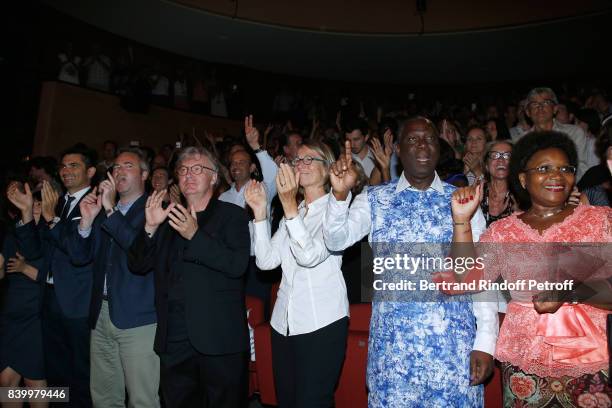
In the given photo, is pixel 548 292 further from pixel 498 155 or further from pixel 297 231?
pixel 498 155

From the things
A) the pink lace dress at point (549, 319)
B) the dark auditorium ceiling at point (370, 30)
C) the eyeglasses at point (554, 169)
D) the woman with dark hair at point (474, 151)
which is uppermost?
the dark auditorium ceiling at point (370, 30)

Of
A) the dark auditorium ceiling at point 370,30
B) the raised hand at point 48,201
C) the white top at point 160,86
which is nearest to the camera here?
the raised hand at point 48,201

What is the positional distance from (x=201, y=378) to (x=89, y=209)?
113 cm

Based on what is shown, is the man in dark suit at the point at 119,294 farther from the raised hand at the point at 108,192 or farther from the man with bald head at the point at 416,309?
the man with bald head at the point at 416,309

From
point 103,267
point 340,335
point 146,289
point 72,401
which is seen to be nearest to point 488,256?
point 340,335

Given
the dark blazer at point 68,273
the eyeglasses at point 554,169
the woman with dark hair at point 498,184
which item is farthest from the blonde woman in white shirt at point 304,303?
the dark blazer at point 68,273

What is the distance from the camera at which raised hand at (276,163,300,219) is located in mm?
2023

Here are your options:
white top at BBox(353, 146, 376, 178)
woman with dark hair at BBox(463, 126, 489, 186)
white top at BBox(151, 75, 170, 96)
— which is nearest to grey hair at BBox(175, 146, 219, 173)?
woman with dark hair at BBox(463, 126, 489, 186)

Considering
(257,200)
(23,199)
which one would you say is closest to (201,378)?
(257,200)

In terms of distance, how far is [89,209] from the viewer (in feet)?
9.27

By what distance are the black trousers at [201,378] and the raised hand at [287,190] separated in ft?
2.45

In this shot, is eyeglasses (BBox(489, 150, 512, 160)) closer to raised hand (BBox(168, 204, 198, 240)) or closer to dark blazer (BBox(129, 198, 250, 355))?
dark blazer (BBox(129, 198, 250, 355))

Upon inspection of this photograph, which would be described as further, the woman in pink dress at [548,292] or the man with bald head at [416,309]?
the man with bald head at [416,309]

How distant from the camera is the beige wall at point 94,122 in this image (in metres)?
7.37
